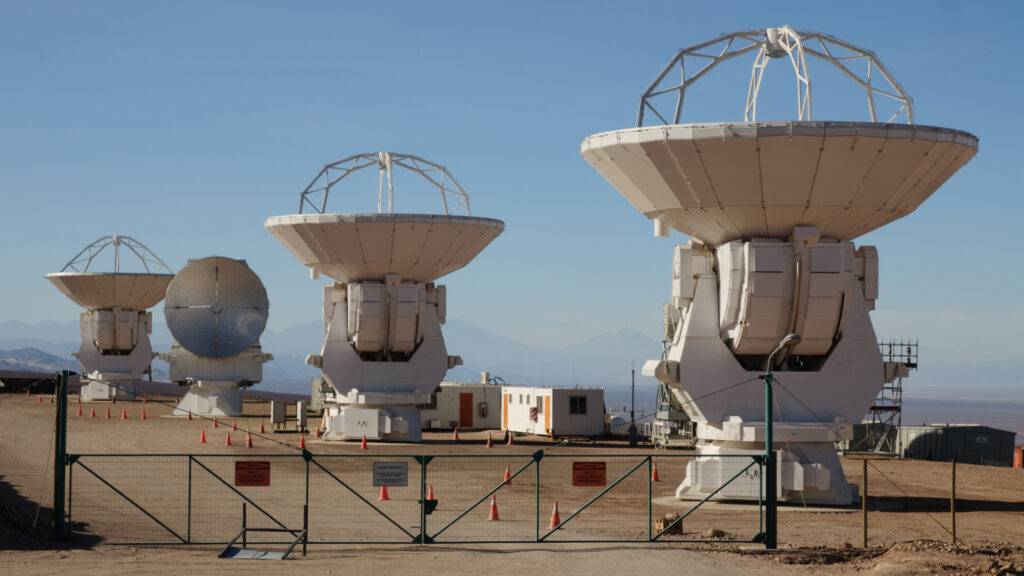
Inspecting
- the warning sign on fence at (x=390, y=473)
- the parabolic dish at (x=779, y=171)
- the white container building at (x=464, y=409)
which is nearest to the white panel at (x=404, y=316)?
the white container building at (x=464, y=409)

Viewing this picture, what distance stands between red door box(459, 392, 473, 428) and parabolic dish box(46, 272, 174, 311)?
21.9 m

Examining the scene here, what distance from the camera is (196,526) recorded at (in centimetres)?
2017

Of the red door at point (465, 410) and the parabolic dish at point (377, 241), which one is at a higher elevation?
the parabolic dish at point (377, 241)

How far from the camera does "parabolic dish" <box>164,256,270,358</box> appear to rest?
5106cm

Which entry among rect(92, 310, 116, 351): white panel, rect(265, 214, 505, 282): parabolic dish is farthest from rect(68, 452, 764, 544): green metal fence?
rect(92, 310, 116, 351): white panel

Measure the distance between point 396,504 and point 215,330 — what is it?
29806 millimetres

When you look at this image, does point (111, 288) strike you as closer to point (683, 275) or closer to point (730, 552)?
point (683, 275)

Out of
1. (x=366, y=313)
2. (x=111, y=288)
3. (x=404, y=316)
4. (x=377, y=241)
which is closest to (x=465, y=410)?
(x=404, y=316)

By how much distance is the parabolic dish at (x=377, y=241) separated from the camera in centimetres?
3688

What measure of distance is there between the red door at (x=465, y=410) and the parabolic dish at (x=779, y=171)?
2485 cm

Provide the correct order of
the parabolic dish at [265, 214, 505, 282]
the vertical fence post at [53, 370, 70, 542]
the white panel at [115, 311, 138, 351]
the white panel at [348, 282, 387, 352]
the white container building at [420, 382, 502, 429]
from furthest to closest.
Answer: the white panel at [115, 311, 138, 351], the white container building at [420, 382, 502, 429], the white panel at [348, 282, 387, 352], the parabolic dish at [265, 214, 505, 282], the vertical fence post at [53, 370, 70, 542]

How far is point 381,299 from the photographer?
37.8 m

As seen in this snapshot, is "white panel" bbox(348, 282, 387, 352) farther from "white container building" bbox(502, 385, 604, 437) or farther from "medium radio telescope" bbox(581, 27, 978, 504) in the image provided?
"medium radio telescope" bbox(581, 27, 978, 504)

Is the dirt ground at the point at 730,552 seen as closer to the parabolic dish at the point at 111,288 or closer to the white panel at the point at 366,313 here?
the white panel at the point at 366,313
